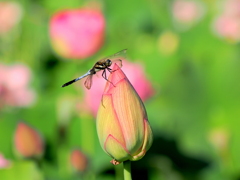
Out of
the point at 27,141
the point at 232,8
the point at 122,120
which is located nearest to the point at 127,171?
the point at 122,120

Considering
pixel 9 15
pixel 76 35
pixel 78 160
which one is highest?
pixel 9 15

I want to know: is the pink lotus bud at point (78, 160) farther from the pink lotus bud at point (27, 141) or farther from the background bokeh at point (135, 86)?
the pink lotus bud at point (27, 141)

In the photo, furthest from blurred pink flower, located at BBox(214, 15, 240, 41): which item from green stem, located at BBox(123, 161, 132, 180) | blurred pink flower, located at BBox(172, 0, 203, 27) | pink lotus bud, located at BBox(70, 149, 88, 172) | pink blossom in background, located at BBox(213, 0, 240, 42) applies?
green stem, located at BBox(123, 161, 132, 180)

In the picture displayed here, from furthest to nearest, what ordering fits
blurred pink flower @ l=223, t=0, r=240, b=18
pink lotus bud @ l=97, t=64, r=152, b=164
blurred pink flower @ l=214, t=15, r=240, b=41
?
blurred pink flower @ l=223, t=0, r=240, b=18, blurred pink flower @ l=214, t=15, r=240, b=41, pink lotus bud @ l=97, t=64, r=152, b=164

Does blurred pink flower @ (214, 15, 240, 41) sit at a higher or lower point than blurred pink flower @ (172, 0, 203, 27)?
lower

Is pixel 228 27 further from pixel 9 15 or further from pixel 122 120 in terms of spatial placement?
pixel 122 120

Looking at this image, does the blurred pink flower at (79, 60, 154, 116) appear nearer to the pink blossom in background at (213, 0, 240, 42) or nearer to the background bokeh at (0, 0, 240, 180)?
the background bokeh at (0, 0, 240, 180)

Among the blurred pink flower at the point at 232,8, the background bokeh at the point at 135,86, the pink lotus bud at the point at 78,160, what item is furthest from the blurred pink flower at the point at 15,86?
the blurred pink flower at the point at 232,8

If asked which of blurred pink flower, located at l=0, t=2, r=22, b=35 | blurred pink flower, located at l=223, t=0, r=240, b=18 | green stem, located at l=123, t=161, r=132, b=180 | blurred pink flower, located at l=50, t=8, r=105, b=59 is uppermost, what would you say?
blurred pink flower, located at l=0, t=2, r=22, b=35
